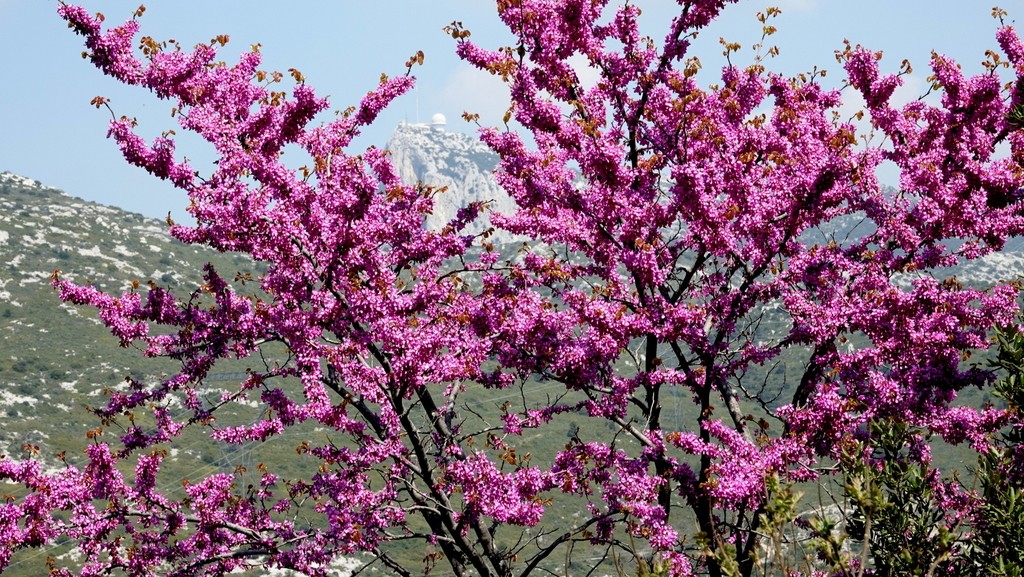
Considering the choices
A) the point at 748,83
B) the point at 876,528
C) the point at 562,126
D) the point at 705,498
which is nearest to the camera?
the point at 876,528

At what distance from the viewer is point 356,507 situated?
15.7 meters

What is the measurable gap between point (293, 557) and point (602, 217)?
722 centimetres

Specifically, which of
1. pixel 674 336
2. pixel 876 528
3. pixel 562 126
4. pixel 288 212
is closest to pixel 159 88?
pixel 288 212

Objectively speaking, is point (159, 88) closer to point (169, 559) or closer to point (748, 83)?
point (169, 559)

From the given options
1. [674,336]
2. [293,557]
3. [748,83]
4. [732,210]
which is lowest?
[293,557]

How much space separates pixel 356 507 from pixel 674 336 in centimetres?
631

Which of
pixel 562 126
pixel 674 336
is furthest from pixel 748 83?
pixel 674 336

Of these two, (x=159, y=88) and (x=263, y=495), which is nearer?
(x=159, y=88)

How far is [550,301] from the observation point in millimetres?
14891

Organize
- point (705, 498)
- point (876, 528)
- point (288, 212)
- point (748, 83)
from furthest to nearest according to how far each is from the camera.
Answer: point (748, 83), point (705, 498), point (288, 212), point (876, 528)

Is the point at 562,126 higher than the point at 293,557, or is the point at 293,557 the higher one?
the point at 562,126

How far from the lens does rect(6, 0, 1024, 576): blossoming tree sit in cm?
1325

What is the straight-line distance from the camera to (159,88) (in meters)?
14.2

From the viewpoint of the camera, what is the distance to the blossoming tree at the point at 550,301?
43.5ft
